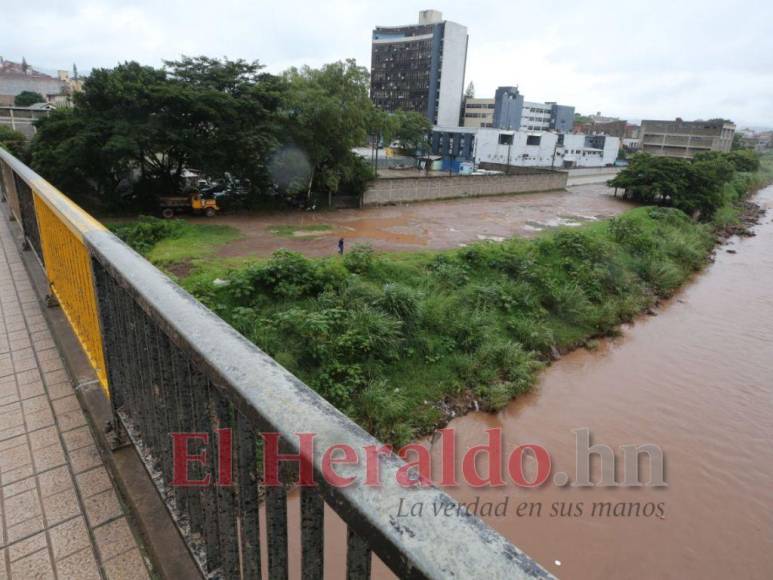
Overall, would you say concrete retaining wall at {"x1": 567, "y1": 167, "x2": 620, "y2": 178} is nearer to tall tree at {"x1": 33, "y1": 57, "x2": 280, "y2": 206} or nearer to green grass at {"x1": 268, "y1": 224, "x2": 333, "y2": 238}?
green grass at {"x1": 268, "y1": 224, "x2": 333, "y2": 238}

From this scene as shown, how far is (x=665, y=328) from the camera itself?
11.4 meters

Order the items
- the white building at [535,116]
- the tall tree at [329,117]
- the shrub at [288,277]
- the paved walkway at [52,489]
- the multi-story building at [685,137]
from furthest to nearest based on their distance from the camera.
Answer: the white building at [535,116] → the multi-story building at [685,137] → the tall tree at [329,117] → the shrub at [288,277] → the paved walkway at [52,489]

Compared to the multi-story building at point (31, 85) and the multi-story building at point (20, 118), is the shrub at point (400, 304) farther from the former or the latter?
the multi-story building at point (31, 85)

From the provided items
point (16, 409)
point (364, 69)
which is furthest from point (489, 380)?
point (364, 69)

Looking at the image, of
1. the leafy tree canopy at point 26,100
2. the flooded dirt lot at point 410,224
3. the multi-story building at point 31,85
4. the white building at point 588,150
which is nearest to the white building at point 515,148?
the white building at point 588,150

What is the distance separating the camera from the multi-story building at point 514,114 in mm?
58688

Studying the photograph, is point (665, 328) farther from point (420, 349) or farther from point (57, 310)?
point (57, 310)

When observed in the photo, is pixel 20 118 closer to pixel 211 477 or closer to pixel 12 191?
pixel 12 191

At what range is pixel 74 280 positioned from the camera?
2514 mm

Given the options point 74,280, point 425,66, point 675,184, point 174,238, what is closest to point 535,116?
point 425,66

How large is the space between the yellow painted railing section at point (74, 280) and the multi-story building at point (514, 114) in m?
59.9

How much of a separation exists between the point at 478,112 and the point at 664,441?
2443 inches

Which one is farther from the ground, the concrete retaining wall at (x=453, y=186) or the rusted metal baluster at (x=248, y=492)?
the rusted metal baluster at (x=248, y=492)

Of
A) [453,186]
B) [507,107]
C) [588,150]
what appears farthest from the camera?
[507,107]
